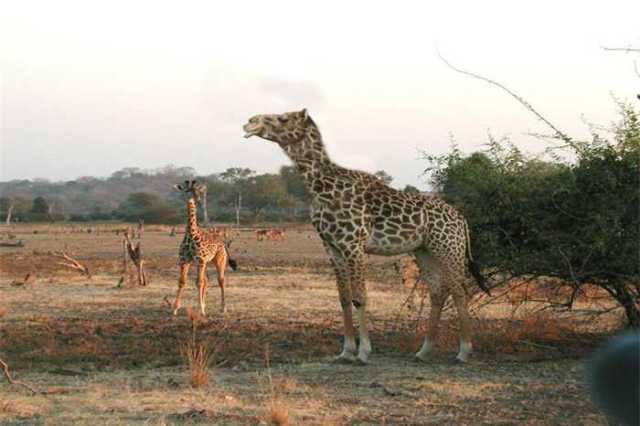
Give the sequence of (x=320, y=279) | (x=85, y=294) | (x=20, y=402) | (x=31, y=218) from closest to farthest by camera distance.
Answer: (x=20, y=402) → (x=85, y=294) → (x=320, y=279) → (x=31, y=218)

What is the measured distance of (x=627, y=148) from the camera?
9.44 meters

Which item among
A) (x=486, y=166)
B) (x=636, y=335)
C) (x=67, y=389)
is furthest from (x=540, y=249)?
(x=636, y=335)

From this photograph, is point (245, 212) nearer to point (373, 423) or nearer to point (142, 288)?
point (142, 288)

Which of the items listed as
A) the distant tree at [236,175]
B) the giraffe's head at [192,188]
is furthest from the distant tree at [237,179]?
the giraffe's head at [192,188]

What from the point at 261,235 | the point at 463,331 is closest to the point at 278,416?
the point at 463,331

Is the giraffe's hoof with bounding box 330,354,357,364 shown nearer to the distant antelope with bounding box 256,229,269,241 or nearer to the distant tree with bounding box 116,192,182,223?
the distant antelope with bounding box 256,229,269,241

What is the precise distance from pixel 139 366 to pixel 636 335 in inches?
334

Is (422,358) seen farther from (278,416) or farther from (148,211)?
(148,211)

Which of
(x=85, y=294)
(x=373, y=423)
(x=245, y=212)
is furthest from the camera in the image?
(x=245, y=212)

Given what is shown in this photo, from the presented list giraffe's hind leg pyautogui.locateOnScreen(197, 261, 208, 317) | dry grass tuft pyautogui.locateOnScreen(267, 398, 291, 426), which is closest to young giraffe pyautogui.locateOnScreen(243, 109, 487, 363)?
dry grass tuft pyautogui.locateOnScreen(267, 398, 291, 426)

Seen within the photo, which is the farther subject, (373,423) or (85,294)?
(85,294)

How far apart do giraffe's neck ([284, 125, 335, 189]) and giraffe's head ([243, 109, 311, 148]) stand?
0.07 metres

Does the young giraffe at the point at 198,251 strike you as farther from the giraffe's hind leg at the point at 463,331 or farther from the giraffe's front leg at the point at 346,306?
the giraffe's hind leg at the point at 463,331

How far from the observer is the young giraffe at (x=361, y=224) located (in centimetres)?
923
